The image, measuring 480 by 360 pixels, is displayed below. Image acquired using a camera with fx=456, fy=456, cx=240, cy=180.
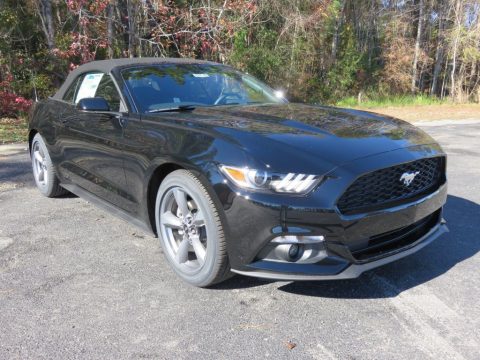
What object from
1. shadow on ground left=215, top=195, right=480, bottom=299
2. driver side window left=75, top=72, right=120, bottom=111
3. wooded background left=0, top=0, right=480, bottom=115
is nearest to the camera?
shadow on ground left=215, top=195, right=480, bottom=299

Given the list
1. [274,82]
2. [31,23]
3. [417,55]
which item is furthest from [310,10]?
[31,23]

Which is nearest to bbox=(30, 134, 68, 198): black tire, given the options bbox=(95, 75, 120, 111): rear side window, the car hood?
bbox=(95, 75, 120, 111): rear side window

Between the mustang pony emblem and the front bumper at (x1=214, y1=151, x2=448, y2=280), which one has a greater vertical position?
the mustang pony emblem

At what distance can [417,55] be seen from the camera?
979 inches

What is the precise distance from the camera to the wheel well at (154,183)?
314cm

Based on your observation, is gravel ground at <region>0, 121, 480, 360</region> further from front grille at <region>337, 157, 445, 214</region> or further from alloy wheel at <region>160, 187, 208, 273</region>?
front grille at <region>337, 157, 445, 214</region>

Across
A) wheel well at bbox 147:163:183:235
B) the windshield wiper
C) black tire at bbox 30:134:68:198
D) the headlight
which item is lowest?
black tire at bbox 30:134:68:198

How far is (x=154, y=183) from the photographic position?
3277mm

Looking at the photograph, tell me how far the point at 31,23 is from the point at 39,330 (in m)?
13.9

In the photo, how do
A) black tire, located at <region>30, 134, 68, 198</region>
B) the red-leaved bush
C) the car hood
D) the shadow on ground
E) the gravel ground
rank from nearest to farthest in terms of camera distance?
the gravel ground
the car hood
the shadow on ground
black tire, located at <region>30, 134, 68, 198</region>
the red-leaved bush

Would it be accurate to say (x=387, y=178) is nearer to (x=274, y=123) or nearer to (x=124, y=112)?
(x=274, y=123)

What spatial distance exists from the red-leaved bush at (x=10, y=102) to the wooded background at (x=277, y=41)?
27mm

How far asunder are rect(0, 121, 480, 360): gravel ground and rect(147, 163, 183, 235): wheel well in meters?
0.37

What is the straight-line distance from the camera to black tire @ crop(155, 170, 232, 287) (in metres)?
2.74
